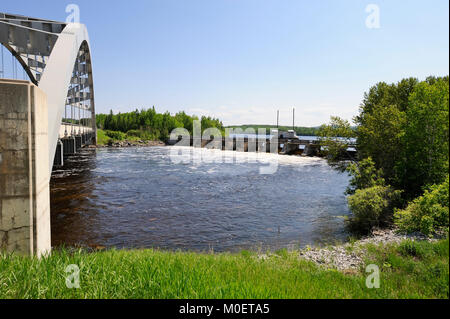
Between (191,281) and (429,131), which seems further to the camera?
(429,131)

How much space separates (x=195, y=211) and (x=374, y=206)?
8.61m

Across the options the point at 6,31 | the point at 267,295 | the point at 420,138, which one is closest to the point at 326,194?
the point at 420,138

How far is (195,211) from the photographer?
1622 centimetres

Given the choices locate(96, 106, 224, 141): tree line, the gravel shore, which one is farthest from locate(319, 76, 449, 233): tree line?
locate(96, 106, 224, 141): tree line

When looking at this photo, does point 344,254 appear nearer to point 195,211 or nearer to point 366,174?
point 366,174

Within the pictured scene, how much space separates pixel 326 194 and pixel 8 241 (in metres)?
19.0

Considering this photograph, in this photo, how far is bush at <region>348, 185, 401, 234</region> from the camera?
499 inches

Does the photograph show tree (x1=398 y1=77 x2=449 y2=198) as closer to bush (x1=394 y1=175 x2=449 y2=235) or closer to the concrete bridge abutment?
bush (x1=394 y1=175 x2=449 y2=235)

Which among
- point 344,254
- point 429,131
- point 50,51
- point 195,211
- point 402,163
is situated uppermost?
point 50,51

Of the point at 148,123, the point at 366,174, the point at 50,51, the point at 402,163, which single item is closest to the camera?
the point at 402,163

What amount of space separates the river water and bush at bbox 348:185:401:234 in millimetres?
977

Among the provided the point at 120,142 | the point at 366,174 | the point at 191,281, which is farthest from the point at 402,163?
the point at 120,142

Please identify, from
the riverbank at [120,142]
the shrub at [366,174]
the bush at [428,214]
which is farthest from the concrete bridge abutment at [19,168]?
the riverbank at [120,142]

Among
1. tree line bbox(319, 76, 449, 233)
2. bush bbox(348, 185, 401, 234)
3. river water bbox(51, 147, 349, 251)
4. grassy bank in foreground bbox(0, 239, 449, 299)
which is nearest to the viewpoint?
grassy bank in foreground bbox(0, 239, 449, 299)
